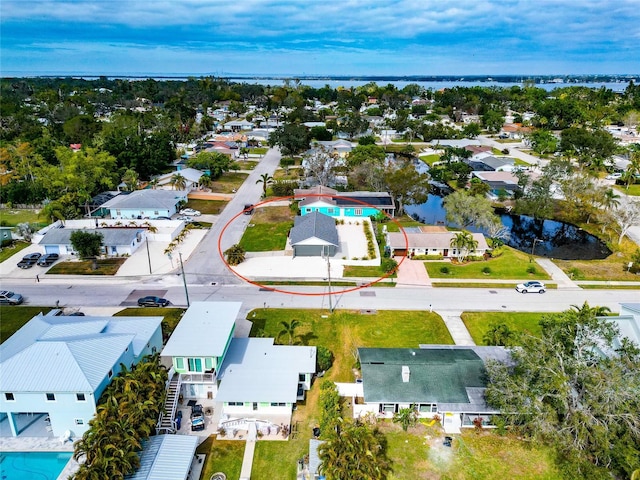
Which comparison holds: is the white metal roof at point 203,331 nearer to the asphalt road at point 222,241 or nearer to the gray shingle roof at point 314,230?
the asphalt road at point 222,241

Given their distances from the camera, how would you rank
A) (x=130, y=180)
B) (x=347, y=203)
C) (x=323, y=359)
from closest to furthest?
(x=323, y=359) < (x=347, y=203) < (x=130, y=180)

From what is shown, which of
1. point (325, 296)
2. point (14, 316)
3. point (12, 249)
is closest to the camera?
point (14, 316)

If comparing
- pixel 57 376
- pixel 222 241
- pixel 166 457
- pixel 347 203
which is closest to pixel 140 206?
pixel 222 241

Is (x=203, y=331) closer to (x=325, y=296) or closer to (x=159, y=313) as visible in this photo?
(x=159, y=313)

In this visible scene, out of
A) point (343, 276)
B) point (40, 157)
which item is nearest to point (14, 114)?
point (40, 157)

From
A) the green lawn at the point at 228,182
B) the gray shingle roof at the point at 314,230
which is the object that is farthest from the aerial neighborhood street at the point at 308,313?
the green lawn at the point at 228,182

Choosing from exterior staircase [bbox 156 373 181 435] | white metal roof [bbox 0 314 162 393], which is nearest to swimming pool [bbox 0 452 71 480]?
white metal roof [bbox 0 314 162 393]
